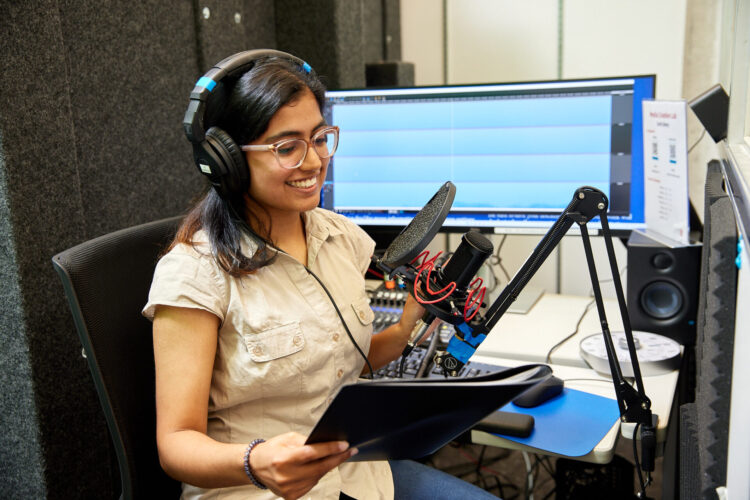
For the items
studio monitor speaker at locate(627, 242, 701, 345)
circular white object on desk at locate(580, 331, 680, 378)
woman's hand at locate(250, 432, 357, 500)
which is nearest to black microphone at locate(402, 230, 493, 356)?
woman's hand at locate(250, 432, 357, 500)

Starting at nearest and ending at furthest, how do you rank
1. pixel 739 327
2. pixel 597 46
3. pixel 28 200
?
pixel 739 327, pixel 28 200, pixel 597 46

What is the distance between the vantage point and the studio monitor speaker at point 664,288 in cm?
119

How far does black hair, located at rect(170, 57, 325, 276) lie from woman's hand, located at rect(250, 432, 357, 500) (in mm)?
245

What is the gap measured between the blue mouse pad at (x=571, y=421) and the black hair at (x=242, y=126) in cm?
43

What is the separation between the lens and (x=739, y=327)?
0.55 m

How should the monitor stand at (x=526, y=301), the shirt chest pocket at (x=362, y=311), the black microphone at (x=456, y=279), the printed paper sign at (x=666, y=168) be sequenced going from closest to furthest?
the black microphone at (x=456, y=279) < the shirt chest pocket at (x=362, y=311) < the printed paper sign at (x=666, y=168) < the monitor stand at (x=526, y=301)

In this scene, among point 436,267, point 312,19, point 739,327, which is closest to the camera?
point 739,327

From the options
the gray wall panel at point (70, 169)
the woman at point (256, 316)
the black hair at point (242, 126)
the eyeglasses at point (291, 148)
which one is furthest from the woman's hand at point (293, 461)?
the gray wall panel at point (70, 169)

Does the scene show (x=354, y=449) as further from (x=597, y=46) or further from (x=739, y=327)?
(x=597, y=46)

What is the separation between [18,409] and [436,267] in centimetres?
73

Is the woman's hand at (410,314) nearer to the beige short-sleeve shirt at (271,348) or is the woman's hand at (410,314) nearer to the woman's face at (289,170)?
the beige short-sleeve shirt at (271,348)

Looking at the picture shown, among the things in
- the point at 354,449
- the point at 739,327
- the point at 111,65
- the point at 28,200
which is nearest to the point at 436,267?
the point at 354,449

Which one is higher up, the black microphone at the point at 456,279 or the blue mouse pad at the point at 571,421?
the black microphone at the point at 456,279

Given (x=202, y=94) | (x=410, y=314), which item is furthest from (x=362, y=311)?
(x=202, y=94)
